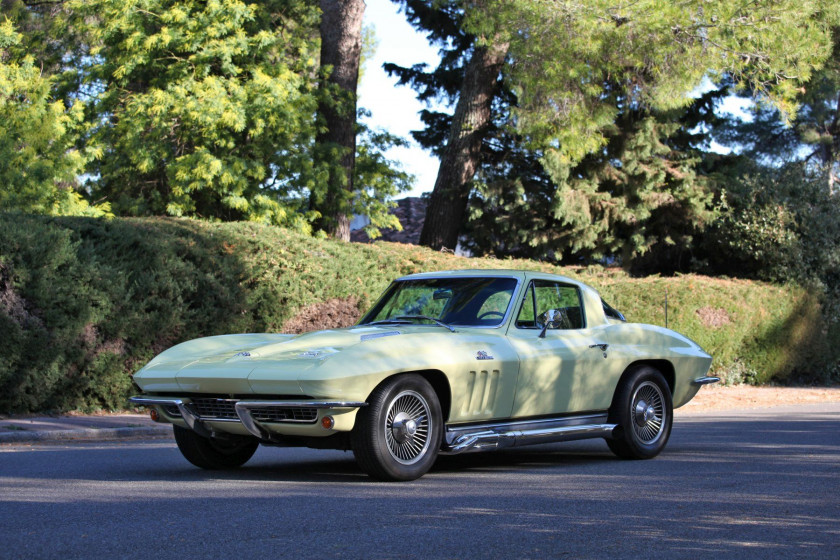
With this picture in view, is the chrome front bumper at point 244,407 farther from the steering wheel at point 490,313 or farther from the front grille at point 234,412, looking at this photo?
the steering wheel at point 490,313

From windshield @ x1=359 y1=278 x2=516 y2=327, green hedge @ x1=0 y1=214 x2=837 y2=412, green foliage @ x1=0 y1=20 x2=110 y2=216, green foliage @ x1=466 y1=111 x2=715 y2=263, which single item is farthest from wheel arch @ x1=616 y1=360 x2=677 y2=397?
green foliage @ x1=466 y1=111 x2=715 y2=263

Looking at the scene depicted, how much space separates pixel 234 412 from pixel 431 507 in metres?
1.73

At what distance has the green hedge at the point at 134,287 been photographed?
1216cm

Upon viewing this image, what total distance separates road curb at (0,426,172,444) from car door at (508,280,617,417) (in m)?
5.28

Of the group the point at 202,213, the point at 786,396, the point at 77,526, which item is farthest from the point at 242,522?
the point at 202,213

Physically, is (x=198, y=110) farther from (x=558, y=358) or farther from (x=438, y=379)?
(x=438, y=379)

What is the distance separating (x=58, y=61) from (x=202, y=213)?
7.13 metres

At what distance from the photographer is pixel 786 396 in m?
19.5

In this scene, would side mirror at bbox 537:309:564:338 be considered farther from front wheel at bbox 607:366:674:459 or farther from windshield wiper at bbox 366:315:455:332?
front wheel at bbox 607:366:674:459

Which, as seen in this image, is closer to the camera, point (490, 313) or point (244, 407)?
point (244, 407)

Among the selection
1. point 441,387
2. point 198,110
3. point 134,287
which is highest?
point 198,110

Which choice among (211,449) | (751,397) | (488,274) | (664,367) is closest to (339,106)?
(751,397)

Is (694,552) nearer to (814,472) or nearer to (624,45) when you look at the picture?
(814,472)

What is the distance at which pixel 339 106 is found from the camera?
2353cm
